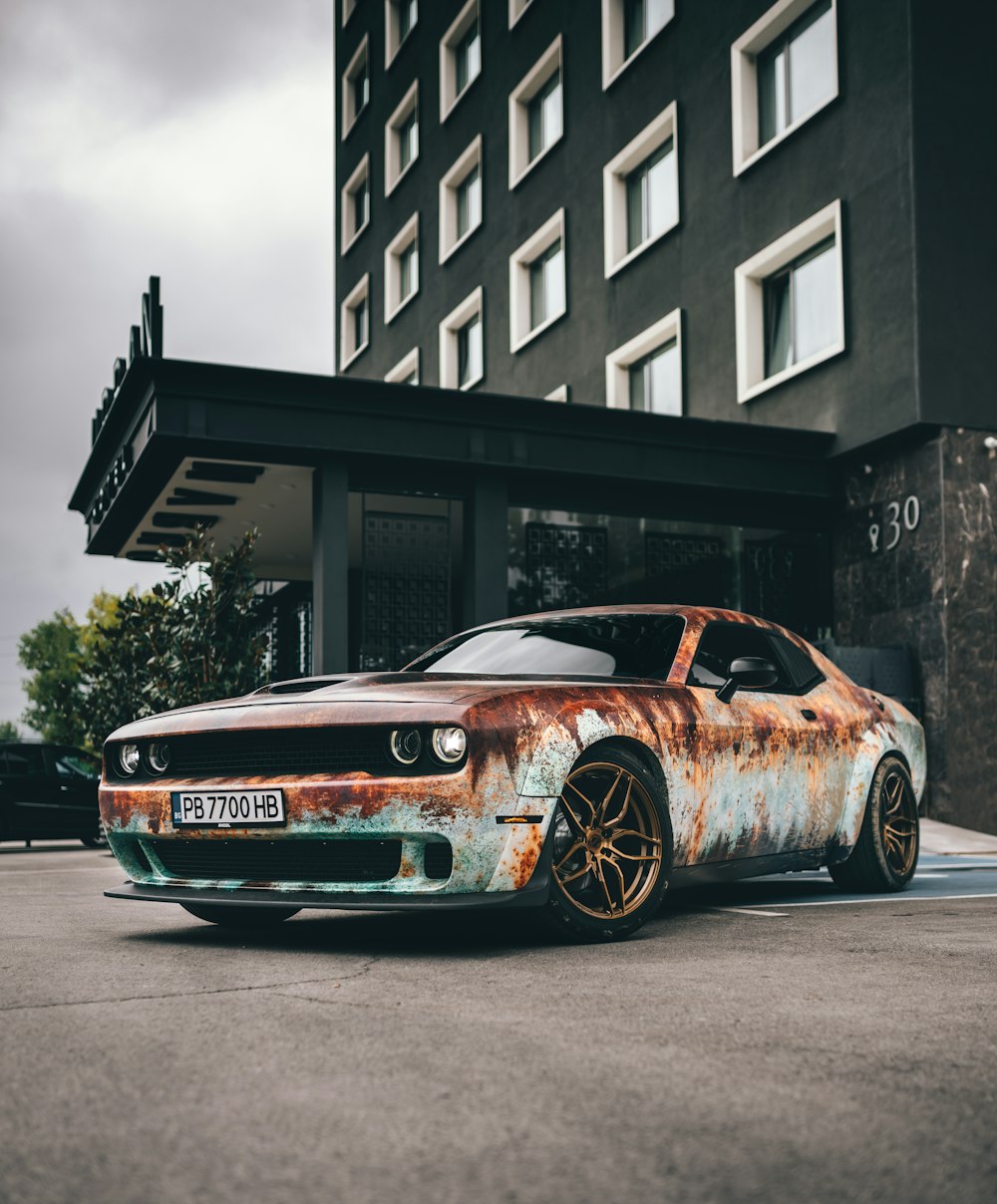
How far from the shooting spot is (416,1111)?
280 cm

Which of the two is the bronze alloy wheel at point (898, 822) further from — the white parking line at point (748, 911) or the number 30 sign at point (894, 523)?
the number 30 sign at point (894, 523)

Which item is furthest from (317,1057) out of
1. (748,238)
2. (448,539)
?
(748,238)

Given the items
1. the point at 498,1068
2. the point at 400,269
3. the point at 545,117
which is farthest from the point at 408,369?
the point at 498,1068

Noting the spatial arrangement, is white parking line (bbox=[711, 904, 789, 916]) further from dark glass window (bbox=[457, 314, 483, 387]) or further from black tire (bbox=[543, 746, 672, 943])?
dark glass window (bbox=[457, 314, 483, 387])

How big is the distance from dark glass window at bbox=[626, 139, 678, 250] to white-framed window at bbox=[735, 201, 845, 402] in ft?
7.69

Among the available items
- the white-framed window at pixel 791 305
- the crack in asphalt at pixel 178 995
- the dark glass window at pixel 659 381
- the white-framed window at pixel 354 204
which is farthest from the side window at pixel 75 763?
the white-framed window at pixel 354 204

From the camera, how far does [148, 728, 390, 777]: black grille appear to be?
515cm

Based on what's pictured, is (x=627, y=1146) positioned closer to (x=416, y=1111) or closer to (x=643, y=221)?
(x=416, y=1111)

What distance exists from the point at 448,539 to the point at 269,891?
1140 cm

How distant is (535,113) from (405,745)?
22358mm

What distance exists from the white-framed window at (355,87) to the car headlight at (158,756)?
30658 mm

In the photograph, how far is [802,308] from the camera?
1803 centimetres

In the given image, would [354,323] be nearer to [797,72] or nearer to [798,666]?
[797,72]

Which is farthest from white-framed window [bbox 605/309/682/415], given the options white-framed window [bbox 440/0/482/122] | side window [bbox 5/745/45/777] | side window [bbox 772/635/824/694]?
side window [bbox 772/635/824/694]
